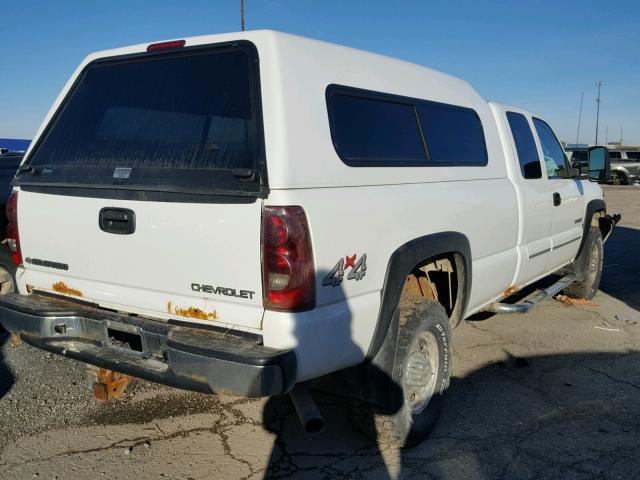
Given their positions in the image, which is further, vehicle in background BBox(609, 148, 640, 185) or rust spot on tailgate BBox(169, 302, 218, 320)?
vehicle in background BBox(609, 148, 640, 185)

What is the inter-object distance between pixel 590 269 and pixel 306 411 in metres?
4.73

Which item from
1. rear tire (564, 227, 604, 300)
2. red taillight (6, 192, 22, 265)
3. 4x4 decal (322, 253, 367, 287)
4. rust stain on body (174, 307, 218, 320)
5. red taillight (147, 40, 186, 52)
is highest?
red taillight (147, 40, 186, 52)

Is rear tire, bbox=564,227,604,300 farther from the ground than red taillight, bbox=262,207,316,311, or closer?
closer

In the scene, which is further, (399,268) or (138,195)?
(399,268)

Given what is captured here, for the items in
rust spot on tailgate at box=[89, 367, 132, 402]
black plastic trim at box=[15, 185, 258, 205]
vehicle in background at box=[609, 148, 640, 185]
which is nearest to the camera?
black plastic trim at box=[15, 185, 258, 205]

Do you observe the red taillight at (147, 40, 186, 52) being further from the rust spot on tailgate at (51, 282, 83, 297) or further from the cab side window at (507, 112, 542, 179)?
the cab side window at (507, 112, 542, 179)

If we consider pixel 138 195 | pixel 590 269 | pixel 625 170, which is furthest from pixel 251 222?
pixel 625 170

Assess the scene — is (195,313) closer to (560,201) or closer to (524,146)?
(524,146)

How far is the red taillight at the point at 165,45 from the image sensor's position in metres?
3.11

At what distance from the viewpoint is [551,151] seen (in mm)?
5461

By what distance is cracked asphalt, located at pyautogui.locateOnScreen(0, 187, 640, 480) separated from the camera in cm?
324

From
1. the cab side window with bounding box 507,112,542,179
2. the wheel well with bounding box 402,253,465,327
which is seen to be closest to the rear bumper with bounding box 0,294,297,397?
the wheel well with bounding box 402,253,465,327

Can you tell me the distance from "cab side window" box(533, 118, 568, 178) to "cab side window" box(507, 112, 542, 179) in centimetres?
23

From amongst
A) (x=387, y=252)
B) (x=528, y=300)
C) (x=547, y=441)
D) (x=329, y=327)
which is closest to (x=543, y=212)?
(x=528, y=300)
